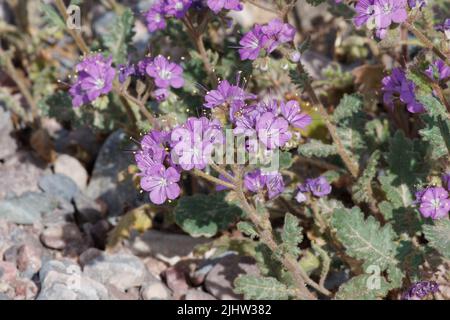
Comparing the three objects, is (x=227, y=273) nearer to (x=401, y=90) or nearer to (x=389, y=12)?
(x=401, y=90)

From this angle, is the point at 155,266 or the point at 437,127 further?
the point at 155,266

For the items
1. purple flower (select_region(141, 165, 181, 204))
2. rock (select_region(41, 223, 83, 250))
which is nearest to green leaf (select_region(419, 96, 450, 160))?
purple flower (select_region(141, 165, 181, 204))

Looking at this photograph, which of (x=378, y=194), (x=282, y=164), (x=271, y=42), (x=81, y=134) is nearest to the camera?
(x=271, y=42)

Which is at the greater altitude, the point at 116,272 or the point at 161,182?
the point at 161,182

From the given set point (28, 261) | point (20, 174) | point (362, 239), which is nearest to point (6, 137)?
point (20, 174)

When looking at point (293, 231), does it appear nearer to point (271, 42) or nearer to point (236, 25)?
point (271, 42)

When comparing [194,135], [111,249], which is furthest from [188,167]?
[111,249]

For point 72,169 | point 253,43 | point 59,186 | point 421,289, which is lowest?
point 421,289
